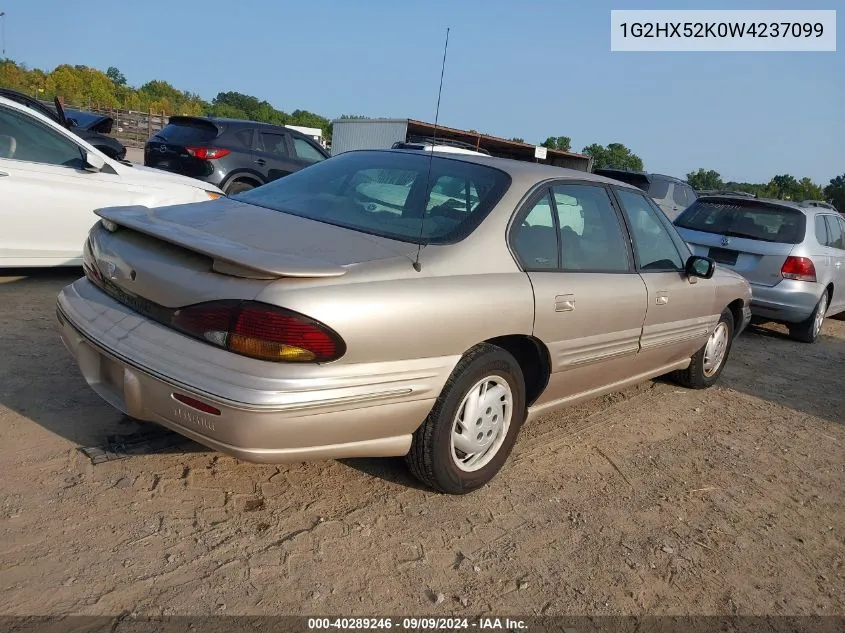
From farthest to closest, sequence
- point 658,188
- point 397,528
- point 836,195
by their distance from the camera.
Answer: point 836,195 → point 658,188 → point 397,528

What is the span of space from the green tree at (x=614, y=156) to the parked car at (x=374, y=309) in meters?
59.2

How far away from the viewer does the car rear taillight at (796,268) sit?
7074 millimetres

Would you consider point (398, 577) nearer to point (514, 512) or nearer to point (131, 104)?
point (514, 512)

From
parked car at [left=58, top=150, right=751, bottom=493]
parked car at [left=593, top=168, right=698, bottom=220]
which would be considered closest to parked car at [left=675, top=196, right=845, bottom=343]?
parked car at [left=58, top=150, right=751, bottom=493]

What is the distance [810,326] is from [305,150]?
7136 mm

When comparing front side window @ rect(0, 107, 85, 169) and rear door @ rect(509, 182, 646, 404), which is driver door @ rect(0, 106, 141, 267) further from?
rear door @ rect(509, 182, 646, 404)

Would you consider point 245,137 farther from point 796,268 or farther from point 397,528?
point 397,528

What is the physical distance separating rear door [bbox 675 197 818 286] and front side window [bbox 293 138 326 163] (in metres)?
5.55

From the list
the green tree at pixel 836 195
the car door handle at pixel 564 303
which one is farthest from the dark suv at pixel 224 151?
the green tree at pixel 836 195

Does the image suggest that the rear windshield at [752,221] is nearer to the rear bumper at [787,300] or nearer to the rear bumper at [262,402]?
the rear bumper at [787,300]

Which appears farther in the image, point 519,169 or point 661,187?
point 661,187

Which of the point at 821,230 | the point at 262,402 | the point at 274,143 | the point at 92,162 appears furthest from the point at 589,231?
the point at 274,143

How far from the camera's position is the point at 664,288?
417cm

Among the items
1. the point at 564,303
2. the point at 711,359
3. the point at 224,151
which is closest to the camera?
the point at 564,303
